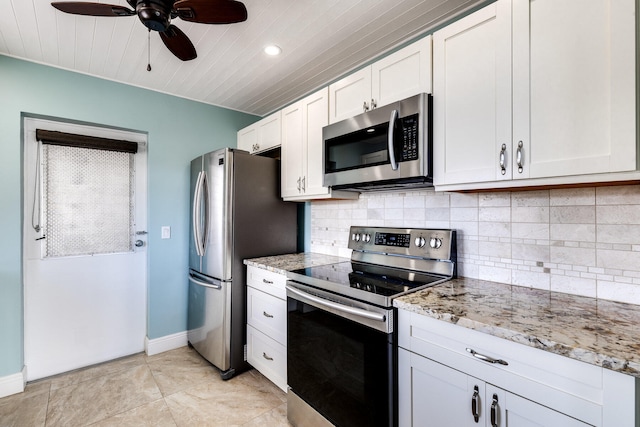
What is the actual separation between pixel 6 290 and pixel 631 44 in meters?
3.65

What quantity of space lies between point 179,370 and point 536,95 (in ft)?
9.86

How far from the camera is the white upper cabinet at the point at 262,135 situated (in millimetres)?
2682

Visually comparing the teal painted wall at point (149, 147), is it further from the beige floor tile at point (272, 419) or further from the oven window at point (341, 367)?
the oven window at point (341, 367)

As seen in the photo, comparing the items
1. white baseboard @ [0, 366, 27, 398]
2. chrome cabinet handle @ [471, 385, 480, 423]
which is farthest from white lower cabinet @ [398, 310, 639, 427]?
white baseboard @ [0, 366, 27, 398]

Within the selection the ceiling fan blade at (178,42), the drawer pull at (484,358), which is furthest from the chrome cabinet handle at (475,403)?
the ceiling fan blade at (178,42)

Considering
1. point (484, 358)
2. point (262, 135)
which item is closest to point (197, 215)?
point (262, 135)

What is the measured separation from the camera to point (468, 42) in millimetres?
1403

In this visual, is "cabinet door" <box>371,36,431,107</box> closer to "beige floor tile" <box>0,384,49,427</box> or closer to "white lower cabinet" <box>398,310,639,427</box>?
"white lower cabinet" <box>398,310,639,427</box>

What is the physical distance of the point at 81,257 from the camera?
2553mm

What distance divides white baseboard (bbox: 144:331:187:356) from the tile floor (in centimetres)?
17

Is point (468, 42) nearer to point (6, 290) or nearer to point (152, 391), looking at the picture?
point (152, 391)

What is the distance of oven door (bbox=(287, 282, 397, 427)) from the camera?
1306 mm

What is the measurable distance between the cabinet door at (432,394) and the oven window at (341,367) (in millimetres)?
49

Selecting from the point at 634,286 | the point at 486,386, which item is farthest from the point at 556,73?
the point at 486,386
